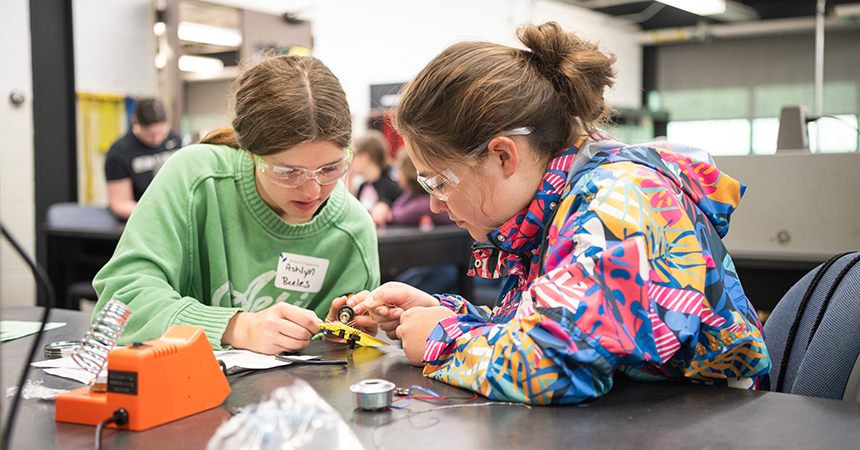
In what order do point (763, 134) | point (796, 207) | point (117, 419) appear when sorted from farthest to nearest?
1. point (763, 134)
2. point (796, 207)
3. point (117, 419)

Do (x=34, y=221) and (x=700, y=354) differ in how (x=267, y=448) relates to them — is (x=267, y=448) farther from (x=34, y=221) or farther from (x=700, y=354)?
(x=34, y=221)

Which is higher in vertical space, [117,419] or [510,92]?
[510,92]

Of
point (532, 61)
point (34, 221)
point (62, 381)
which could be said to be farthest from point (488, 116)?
point (34, 221)

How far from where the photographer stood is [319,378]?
1.06 meters

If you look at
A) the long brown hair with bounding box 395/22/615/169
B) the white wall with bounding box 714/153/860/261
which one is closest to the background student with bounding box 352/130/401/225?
the white wall with bounding box 714/153/860/261

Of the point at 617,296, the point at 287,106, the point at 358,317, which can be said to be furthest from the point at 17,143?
the point at 617,296

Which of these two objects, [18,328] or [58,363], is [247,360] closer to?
[58,363]

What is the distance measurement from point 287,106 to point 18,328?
0.80 metres

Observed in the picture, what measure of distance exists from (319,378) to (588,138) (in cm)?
59

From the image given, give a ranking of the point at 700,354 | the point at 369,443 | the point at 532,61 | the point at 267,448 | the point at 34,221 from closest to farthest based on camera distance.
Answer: the point at 267,448 → the point at 369,443 → the point at 700,354 → the point at 532,61 → the point at 34,221

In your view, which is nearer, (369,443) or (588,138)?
(369,443)

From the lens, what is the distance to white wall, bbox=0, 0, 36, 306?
486 cm

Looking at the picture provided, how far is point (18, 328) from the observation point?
152 cm

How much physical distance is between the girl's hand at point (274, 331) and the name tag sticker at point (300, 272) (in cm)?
29
